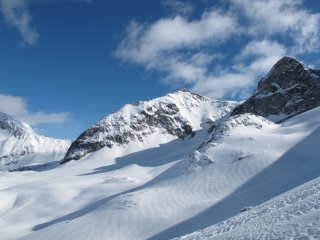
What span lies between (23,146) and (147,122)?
9175 cm

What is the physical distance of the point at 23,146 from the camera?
148 metres

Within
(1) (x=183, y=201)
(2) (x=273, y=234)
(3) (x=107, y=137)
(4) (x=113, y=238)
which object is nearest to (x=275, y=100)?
(3) (x=107, y=137)

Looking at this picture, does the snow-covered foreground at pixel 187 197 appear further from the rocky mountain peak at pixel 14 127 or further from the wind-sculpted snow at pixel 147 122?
the rocky mountain peak at pixel 14 127

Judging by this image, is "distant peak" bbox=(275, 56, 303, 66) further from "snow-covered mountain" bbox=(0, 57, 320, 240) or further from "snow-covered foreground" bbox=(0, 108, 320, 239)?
"snow-covered foreground" bbox=(0, 108, 320, 239)

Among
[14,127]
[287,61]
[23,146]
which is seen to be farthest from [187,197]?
[14,127]

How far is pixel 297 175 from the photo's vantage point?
1950 cm

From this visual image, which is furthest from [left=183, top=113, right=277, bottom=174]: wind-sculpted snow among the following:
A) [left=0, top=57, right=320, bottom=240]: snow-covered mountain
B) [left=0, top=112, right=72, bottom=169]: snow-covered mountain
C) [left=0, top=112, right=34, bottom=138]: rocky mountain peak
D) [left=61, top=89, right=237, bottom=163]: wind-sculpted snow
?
[left=0, top=112, right=34, bottom=138]: rocky mountain peak

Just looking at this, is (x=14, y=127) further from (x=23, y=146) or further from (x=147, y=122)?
(x=147, y=122)

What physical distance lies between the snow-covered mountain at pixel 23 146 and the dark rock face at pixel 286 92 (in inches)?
4116

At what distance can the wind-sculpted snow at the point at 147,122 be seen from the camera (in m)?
86.1

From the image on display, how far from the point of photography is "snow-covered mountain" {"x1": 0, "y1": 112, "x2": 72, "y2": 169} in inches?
5295

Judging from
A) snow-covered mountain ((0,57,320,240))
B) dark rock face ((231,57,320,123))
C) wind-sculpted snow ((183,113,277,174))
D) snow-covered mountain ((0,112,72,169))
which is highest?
snow-covered mountain ((0,112,72,169))

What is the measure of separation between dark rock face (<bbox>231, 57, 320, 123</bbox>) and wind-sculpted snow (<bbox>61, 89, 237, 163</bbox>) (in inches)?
1087

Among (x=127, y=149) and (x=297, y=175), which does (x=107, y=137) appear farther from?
(x=297, y=175)
